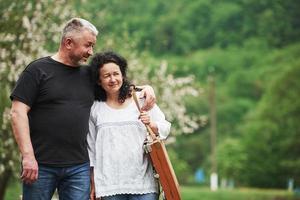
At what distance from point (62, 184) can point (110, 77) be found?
79cm

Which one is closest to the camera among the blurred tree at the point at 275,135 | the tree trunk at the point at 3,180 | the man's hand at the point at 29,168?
the man's hand at the point at 29,168

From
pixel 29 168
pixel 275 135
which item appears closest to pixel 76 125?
pixel 29 168

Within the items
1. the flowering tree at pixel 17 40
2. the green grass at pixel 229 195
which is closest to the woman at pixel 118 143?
the flowering tree at pixel 17 40

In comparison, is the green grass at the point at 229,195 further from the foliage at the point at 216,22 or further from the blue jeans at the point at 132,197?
the foliage at the point at 216,22

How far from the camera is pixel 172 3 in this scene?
330 ft

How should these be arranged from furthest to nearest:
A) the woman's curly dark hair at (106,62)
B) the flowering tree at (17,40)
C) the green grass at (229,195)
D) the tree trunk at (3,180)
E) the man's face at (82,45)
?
the green grass at (229,195), the tree trunk at (3,180), the flowering tree at (17,40), the woman's curly dark hair at (106,62), the man's face at (82,45)

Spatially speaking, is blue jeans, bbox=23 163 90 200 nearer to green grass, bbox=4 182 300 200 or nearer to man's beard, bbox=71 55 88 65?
man's beard, bbox=71 55 88 65


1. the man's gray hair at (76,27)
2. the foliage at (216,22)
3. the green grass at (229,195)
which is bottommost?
the green grass at (229,195)

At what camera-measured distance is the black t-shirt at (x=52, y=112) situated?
550 cm

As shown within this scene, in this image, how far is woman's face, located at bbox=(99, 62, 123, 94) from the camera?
19.0ft

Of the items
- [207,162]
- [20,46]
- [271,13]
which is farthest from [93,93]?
[271,13]

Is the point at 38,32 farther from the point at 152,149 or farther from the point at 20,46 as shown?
the point at 152,149

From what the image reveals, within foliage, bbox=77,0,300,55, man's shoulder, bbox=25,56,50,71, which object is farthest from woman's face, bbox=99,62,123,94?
foliage, bbox=77,0,300,55

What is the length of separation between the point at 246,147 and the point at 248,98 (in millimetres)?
23237
